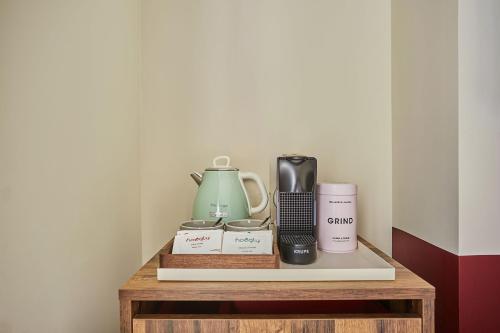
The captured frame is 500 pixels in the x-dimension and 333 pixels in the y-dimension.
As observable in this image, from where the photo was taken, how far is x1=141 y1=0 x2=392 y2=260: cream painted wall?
140 centimetres

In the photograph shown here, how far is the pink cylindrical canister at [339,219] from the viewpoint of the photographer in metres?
1.04

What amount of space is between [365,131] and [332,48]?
0.32 meters

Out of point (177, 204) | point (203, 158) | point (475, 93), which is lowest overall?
point (177, 204)

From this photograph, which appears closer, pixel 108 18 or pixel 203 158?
pixel 108 18

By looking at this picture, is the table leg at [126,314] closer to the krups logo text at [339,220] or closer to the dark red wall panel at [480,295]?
the krups logo text at [339,220]

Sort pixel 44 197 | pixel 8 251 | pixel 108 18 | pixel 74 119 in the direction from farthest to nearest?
pixel 108 18 < pixel 74 119 < pixel 44 197 < pixel 8 251

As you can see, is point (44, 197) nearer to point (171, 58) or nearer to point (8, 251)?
point (8, 251)

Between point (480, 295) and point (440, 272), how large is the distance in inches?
4.4

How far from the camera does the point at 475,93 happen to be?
39.0 inches

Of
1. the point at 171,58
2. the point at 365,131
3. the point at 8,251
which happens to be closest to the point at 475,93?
the point at 365,131

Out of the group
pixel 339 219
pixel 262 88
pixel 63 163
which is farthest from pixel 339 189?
pixel 63 163

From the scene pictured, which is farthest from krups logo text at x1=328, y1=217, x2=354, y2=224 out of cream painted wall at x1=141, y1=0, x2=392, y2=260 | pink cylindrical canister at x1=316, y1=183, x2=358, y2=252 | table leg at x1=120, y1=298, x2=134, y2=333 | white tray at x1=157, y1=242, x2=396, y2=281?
table leg at x1=120, y1=298, x2=134, y2=333

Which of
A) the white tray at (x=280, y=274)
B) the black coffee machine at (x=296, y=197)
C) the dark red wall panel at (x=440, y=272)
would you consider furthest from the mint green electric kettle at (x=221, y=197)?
the dark red wall panel at (x=440, y=272)

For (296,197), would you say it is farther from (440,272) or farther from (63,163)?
(63,163)
